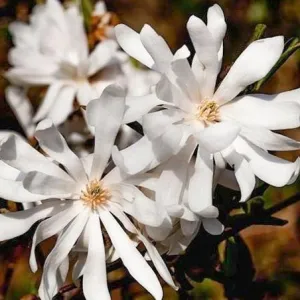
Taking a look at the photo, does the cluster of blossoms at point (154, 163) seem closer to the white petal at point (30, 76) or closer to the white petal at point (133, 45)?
the white petal at point (133, 45)

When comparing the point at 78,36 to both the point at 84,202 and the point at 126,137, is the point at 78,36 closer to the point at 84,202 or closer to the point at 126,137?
the point at 126,137

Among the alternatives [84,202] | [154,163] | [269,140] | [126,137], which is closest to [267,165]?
[269,140]

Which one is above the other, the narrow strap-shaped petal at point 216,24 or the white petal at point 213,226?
the narrow strap-shaped petal at point 216,24

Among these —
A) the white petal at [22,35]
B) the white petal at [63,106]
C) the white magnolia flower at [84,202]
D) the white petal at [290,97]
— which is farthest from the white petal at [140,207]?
the white petal at [22,35]

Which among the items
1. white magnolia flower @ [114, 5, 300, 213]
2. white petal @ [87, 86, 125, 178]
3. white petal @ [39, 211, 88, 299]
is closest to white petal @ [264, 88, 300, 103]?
white magnolia flower @ [114, 5, 300, 213]

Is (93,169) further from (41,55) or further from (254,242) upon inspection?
(254,242)

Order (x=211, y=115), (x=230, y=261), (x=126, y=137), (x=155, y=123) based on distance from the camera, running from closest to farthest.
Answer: (x=155, y=123) → (x=211, y=115) → (x=230, y=261) → (x=126, y=137)

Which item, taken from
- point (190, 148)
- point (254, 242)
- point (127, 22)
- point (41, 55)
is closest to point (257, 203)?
point (190, 148)
